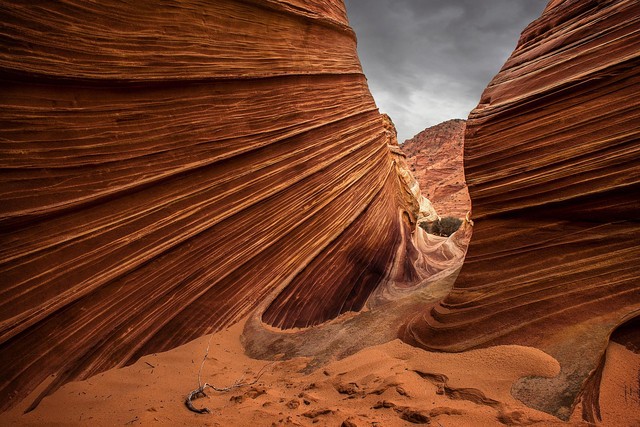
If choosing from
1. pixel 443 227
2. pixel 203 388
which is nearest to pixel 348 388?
pixel 203 388

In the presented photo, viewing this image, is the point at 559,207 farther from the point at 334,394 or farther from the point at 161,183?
the point at 161,183

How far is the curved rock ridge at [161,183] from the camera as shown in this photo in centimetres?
230

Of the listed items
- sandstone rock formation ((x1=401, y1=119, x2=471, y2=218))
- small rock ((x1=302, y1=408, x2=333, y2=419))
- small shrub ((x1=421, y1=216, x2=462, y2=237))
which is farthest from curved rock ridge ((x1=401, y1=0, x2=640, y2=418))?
sandstone rock formation ((x1=401, y1=119, x2=471, y2=218))

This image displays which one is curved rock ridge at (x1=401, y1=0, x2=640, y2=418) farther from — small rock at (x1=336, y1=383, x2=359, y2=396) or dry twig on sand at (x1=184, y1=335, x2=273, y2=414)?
dry twig on sand at (x1=184, y1=335, x2=273, y2=414)

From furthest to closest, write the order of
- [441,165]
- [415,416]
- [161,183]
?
[441,165] < [161,183] < [415,416]

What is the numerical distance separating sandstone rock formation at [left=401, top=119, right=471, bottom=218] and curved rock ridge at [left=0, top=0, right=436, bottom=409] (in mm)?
23576

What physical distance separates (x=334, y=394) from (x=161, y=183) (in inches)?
85.6

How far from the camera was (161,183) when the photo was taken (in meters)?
2.96

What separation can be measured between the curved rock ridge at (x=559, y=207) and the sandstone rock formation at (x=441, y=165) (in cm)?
2419

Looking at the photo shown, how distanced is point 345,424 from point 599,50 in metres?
2.96

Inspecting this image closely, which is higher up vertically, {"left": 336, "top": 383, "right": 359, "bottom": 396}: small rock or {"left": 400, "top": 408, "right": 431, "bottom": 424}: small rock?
{"left": 400, "top": 408, "right": 431, "bottom": 424}: small rock

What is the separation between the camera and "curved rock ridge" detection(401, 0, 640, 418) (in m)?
2.14

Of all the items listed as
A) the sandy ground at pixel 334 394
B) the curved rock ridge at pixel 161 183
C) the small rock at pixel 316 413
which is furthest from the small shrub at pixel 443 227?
the small rock at pixel 316 413

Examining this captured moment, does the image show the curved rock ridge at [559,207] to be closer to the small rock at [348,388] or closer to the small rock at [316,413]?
the small rock at [348,388]
